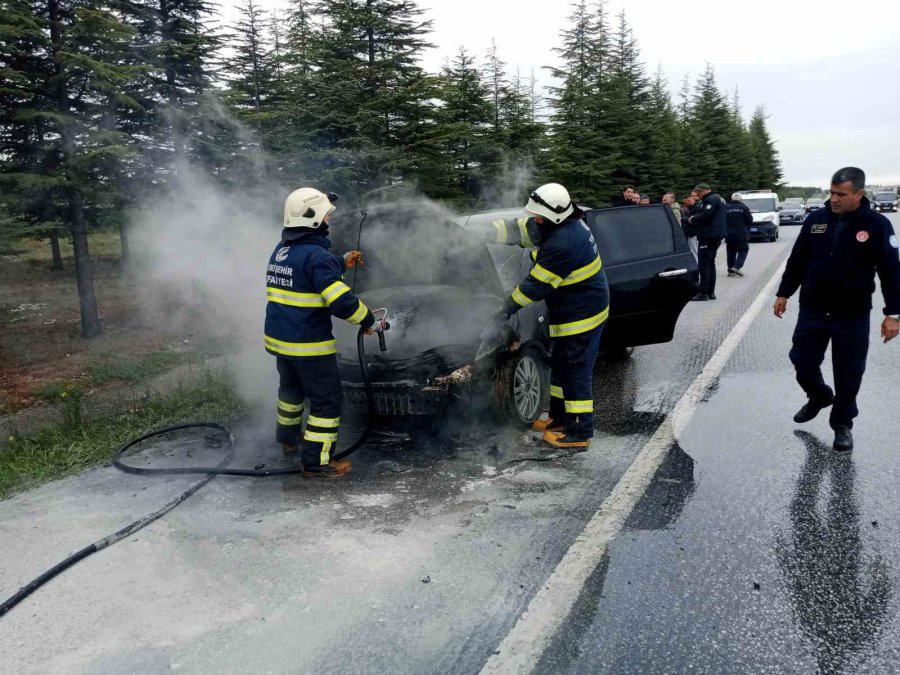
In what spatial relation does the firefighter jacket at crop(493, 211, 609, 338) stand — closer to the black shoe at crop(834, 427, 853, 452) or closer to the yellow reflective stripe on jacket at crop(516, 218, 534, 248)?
the yellow reflective stripe on jacket at crop(516, 218, 534, 248)

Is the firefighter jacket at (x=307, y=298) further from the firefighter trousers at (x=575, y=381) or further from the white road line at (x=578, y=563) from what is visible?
the white road line at (x=578, y=563)

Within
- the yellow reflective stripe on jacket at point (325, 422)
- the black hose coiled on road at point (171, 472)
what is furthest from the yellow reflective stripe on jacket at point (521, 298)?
the yellow reflective stripe on jacket at point (325, 422)

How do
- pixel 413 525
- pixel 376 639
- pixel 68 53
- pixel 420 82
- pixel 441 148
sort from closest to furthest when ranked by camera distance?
pixel 376 639 < pixel 413 525 < pixel 68 53 < pixel 420 82 < pixel 441 148

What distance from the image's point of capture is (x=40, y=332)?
43.0 feet

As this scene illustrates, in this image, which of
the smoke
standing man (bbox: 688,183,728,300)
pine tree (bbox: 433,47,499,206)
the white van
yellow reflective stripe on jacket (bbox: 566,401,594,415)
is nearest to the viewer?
yellow reflective stripe on jacket (bbox: 566,401,594,415)

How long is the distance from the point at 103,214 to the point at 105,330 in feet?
7.58

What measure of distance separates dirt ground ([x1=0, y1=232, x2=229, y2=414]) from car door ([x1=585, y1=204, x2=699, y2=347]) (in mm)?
6109

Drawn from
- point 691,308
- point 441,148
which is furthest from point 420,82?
point 691,308

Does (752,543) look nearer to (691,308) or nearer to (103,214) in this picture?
(691,308)

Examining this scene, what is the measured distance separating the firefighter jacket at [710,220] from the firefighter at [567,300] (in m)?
7.49

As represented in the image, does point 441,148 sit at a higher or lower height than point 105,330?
higher

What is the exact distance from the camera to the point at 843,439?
14.8 ft

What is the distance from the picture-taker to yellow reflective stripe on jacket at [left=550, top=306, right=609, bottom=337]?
4809 millimetres

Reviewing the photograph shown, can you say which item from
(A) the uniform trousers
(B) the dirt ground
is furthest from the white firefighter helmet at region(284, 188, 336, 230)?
(B) the dirt ground
